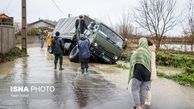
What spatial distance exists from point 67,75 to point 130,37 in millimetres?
28743

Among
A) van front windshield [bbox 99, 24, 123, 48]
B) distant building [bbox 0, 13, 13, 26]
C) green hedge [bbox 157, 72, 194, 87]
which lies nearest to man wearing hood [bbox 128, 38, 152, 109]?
green hedge [bbox 157, 72, 194, 87]

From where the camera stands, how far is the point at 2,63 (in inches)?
807

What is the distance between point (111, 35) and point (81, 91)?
1027 centimetres

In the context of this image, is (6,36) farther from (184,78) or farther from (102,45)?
(184,78)

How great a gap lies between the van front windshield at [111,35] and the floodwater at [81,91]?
455 centimetres

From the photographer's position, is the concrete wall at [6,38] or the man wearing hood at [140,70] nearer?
the man wearing hood at [140,70]

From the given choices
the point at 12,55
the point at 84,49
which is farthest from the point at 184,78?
the point at 12,55

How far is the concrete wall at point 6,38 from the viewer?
23.0 m

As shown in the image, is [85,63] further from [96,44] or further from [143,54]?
[143,54]

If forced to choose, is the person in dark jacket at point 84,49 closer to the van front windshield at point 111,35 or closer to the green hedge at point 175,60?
the van front windshield at point 111,35

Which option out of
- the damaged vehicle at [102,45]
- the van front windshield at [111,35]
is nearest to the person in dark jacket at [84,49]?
the damaged vehicle at [102,45]

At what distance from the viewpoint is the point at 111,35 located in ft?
73.8

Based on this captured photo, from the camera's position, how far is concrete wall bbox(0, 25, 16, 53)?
75.6ft

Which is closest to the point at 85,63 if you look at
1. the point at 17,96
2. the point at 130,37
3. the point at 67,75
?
the point at 67,75
